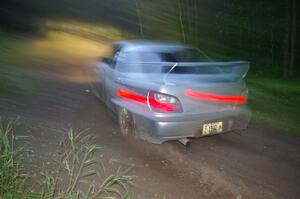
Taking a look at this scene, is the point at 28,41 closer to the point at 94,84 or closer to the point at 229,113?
the point at 94,84

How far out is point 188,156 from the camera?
16.8 ft

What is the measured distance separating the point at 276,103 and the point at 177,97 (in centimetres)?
533

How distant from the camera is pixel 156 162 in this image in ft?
16.1

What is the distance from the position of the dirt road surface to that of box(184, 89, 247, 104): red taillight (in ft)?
2.39

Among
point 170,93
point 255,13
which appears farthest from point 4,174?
point 255,13

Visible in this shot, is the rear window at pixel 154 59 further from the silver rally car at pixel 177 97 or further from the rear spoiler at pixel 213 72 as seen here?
the rear spoiler at pixel 213 72

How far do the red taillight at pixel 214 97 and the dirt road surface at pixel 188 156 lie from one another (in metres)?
0.73

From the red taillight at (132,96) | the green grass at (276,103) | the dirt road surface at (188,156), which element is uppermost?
the red taillight at (132,96)

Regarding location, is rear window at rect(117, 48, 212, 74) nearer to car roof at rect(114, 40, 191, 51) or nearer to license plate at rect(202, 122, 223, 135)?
car roof at rect(114, 40, 191, 51)

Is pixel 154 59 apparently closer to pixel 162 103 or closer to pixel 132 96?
pixel 132 96

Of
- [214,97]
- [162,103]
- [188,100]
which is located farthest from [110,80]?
[214,97]

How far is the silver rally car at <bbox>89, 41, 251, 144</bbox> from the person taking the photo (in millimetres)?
4777

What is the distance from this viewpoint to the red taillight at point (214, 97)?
4.81 meters

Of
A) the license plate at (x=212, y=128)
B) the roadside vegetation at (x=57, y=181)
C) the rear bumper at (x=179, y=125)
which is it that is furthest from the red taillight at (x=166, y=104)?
the roadside vegetation at (x=57, y=181)
